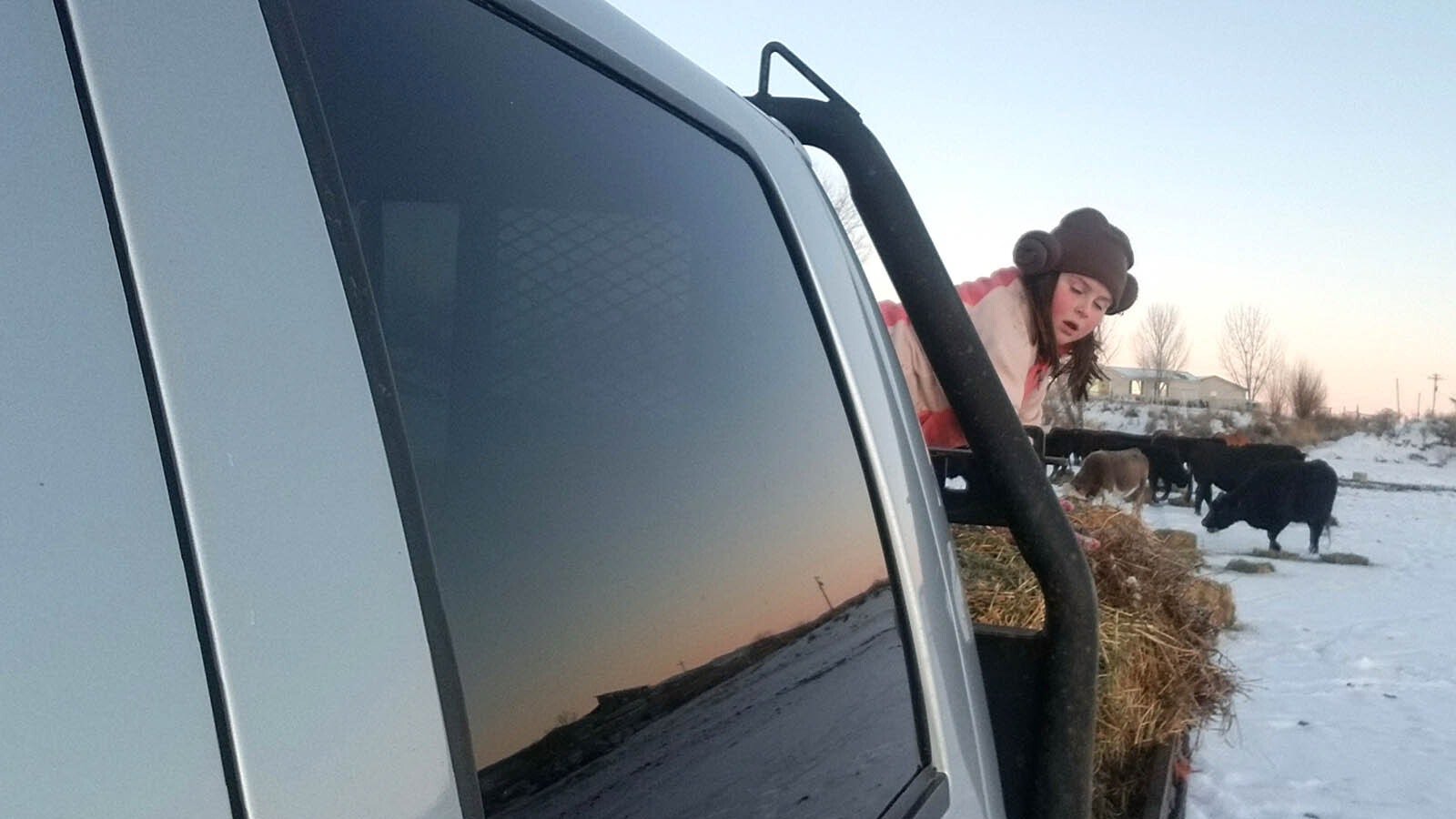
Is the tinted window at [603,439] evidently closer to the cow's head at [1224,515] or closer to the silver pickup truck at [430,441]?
the silver pickup truck at [430,441]

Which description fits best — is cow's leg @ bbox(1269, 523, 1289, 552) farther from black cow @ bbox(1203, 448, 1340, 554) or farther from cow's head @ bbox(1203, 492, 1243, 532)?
cow's head @ bbox(1203, 492, 1243, 532)

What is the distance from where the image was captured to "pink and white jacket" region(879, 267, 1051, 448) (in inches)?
105

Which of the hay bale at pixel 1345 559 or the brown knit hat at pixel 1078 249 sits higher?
the brown knit hat at pixel 1078 249

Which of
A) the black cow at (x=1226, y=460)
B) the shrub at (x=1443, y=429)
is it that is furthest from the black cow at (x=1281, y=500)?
the shrub at (x=1443, y=429)

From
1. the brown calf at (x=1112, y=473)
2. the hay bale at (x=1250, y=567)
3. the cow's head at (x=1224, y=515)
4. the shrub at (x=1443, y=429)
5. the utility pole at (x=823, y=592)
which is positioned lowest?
the shrub at (x=1443, y=429)

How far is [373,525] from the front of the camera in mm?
725

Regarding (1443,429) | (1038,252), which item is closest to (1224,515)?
(1038,252)

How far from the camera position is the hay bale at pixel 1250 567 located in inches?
508

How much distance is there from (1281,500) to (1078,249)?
14.0m

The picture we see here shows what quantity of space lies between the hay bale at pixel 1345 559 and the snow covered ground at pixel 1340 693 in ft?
0.52

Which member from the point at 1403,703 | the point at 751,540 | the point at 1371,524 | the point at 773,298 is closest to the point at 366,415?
the point at 751,540

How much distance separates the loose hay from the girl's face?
0.52 metres

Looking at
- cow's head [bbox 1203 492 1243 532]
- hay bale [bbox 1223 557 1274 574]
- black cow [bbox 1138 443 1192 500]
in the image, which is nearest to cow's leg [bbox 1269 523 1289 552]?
cow's head [bbox 1203 492 1243 532]

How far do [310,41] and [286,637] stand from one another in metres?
0.41
